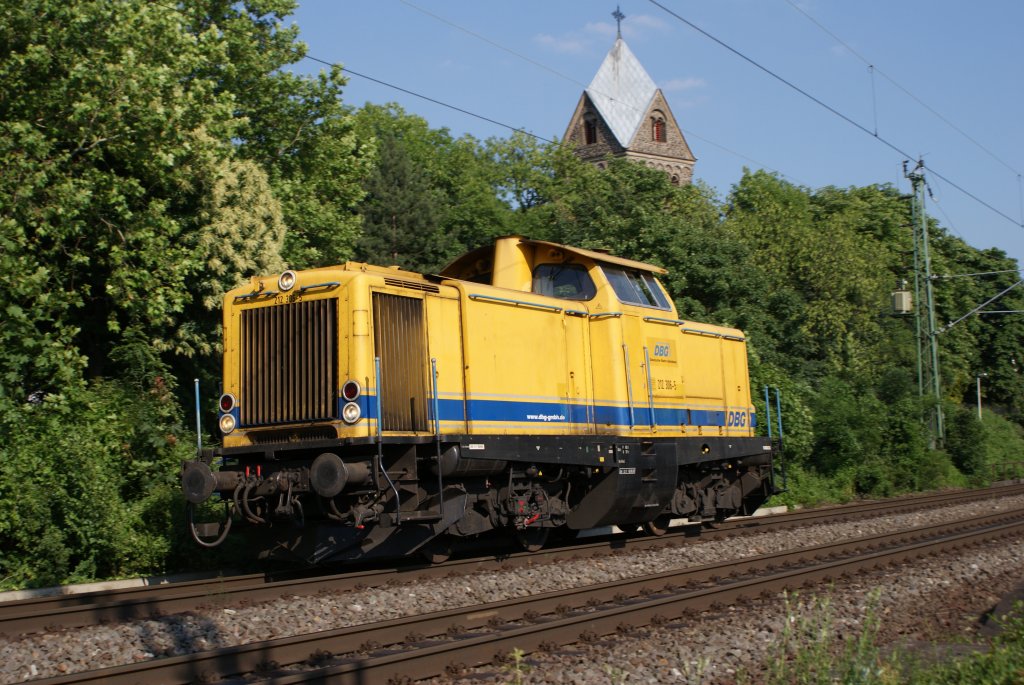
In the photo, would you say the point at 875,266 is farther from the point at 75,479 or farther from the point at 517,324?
the point at 75,479

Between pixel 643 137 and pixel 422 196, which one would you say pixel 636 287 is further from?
pixel 643 137

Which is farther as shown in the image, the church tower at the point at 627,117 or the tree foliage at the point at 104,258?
the church tower at the point at 627,117

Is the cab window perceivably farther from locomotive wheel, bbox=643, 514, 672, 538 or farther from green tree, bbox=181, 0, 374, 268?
green tree, bbox=181, 0, 374, 268

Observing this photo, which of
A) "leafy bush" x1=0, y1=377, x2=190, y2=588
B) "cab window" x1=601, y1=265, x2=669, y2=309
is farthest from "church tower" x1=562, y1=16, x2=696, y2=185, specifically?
"leafy bush" x1=0, y1=377, x2=190, y2=588

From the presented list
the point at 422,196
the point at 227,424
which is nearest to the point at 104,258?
the point at 227,424

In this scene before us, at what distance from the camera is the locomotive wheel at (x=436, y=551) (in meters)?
11.8

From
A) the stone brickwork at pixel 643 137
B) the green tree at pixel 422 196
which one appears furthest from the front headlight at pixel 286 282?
the stone brickwork at pixel 643 137

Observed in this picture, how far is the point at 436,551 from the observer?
1191 cm

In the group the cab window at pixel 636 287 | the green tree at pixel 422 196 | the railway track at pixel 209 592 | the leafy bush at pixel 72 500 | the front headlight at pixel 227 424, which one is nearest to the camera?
the railway track at pixel 209 592

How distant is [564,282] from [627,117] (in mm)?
65666

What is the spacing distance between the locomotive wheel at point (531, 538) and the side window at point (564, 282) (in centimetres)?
317

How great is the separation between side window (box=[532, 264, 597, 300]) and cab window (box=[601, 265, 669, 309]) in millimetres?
309

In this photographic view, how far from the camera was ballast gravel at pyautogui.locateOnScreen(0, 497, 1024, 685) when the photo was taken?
7.17 metres

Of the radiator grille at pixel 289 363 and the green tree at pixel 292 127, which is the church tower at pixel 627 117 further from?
the radiator grille at pixel 289 363
